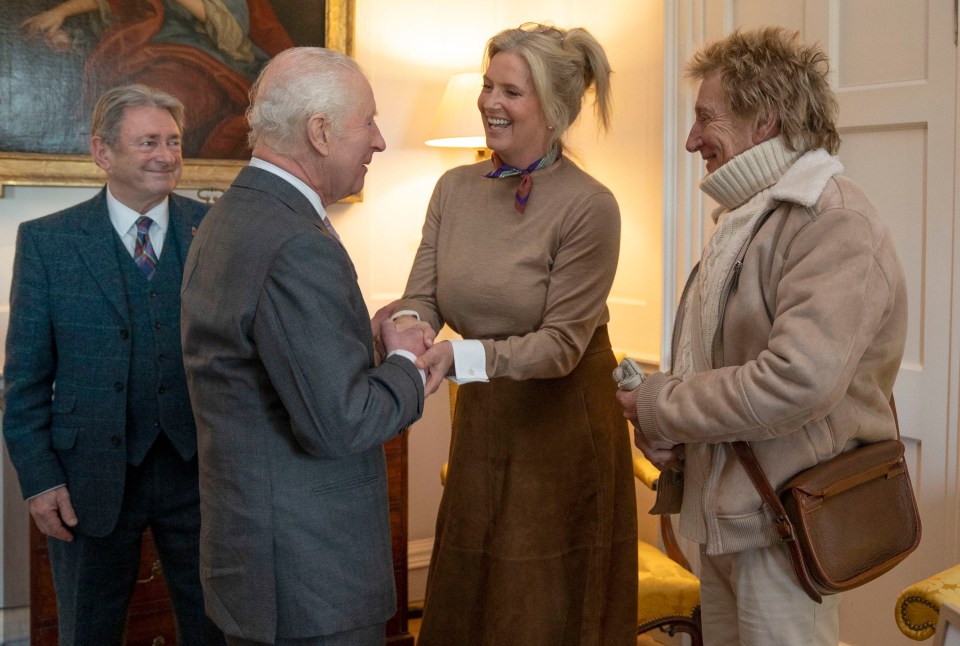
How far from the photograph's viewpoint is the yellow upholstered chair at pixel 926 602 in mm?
2070

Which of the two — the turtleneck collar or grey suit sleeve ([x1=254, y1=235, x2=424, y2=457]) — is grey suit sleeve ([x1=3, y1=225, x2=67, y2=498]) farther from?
the turtleneck collar

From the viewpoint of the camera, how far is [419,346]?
1.99m

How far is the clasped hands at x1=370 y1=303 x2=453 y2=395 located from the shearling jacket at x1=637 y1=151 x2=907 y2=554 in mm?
464

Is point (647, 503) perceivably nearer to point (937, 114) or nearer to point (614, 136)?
point (614, 136)

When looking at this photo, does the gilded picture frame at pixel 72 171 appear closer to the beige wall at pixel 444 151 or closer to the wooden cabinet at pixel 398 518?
the beige wall at pixel 444 151

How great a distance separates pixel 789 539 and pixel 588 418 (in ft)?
2.70

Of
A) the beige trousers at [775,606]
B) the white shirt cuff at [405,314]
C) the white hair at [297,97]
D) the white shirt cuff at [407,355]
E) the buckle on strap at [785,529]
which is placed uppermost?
the white hair at [297,97]

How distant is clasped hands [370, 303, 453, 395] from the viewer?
1988 mm

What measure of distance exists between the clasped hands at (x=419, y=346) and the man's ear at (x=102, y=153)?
32.4 inches

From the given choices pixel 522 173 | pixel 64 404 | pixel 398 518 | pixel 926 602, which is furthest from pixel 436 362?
pixel 398 518

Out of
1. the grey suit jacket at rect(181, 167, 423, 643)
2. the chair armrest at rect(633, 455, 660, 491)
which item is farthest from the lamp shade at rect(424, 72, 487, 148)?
the grey suit jacket at rect(181, 167, 423, 643)

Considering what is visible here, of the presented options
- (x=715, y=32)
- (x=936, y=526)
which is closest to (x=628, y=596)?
(x=936, y=526)

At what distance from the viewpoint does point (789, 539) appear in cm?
173

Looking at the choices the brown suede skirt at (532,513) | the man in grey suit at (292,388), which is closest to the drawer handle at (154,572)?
the brown suede skirt at (532,513)
